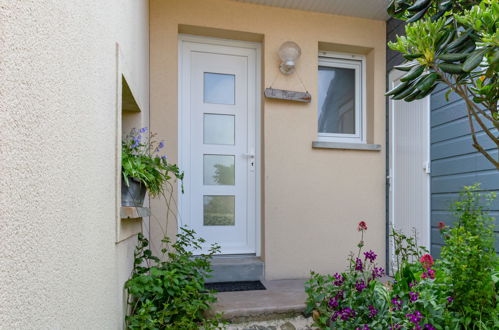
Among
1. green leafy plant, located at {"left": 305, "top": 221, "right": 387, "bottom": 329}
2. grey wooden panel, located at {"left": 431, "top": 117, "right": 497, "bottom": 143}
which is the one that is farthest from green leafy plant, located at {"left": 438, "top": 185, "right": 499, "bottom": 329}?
grey wooden panel, located at {"left": 431, "top": 117, "right": 497, "bottom": 143}

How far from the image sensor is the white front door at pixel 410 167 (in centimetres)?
300

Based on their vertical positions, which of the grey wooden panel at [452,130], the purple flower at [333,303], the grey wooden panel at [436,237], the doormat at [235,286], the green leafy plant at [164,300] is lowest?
the doormat at [235,286]

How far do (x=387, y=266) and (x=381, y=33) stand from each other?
243cm

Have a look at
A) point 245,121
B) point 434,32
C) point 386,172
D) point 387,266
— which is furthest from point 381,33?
point 434,32

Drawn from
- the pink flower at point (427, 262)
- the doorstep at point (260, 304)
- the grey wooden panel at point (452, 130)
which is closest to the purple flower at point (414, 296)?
the pink flower at point (427, 262)

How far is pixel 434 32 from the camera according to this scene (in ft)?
3.86

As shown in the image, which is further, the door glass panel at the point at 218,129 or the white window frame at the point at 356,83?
the white window frame at the point at 356,83

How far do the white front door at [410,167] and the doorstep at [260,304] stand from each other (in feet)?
4.10

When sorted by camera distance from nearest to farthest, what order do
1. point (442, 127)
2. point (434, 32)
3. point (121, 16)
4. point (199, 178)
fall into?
point (434, 32) < point (121, 16) < point (442, 127) < point (199, 178)

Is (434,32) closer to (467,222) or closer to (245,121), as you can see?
(467,222)

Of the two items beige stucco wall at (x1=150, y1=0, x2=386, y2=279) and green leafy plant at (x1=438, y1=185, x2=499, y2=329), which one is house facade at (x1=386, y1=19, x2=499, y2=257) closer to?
beige stucco wall at (x1=150, y1=0, x2=386, y2=279)

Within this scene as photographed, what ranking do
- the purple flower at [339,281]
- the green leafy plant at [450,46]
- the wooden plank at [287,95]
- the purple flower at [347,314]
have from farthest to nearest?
the wooden plank at [287,95]
the purple flower at [339,281]
the purple flower at [347,314]
the green leafy plant at [450,46]

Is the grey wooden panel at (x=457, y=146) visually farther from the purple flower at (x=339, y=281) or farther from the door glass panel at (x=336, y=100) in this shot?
the purple flower at (x=339, y=281)

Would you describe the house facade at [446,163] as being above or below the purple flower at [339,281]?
above
